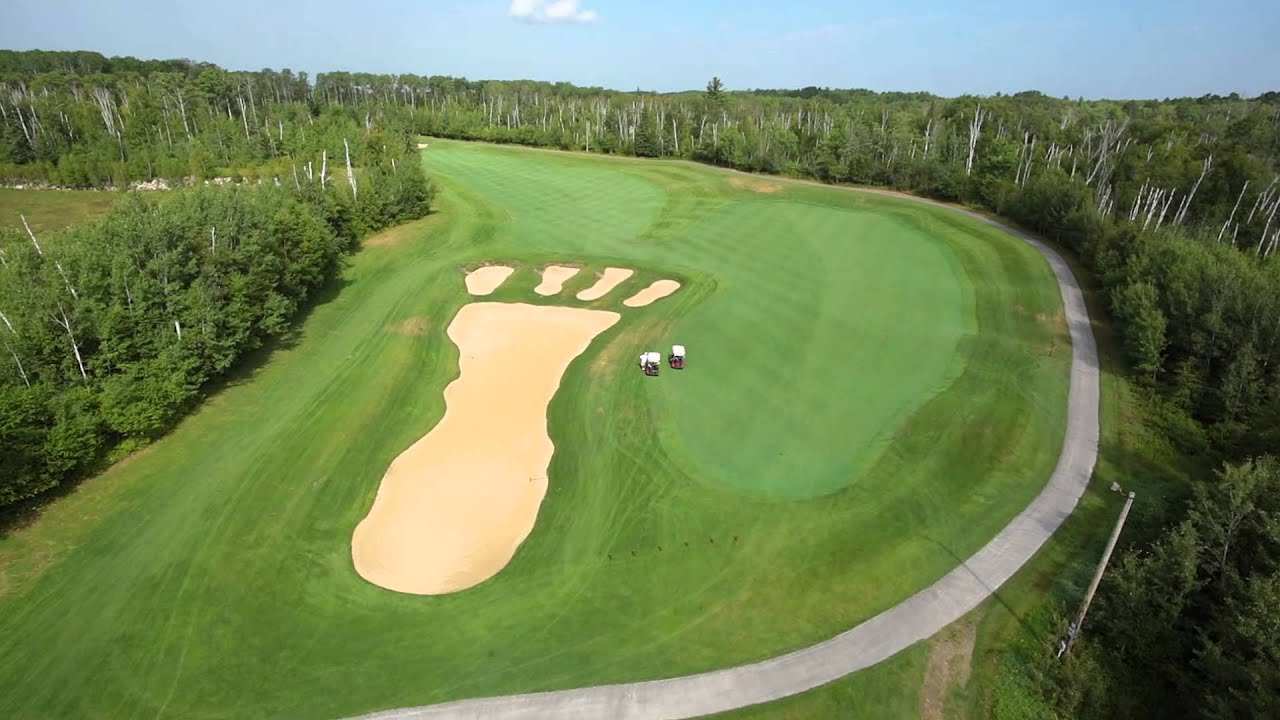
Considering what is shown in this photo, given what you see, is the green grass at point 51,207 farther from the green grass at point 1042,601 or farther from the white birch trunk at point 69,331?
the green grass at point 1042,601

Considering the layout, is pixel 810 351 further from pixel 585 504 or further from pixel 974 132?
pixel 974 132

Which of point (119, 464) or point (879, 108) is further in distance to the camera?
point (879, 108)

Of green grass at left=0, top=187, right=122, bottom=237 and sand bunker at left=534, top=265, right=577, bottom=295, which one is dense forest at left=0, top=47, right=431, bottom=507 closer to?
sand bunker at left=534, top=265, right=577, bottom=295

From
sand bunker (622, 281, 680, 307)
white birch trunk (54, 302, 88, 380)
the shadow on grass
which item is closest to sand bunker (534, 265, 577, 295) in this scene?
sand bunker (622, 281, 680, 307)

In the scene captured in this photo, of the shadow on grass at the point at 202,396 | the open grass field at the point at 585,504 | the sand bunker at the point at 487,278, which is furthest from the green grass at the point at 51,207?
the open grass field at the point at 585,504

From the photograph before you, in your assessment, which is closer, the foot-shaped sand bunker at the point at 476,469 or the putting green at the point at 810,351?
the foot-shaped sand bunker at the point at 476,469

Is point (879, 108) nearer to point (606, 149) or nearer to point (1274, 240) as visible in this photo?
point (606, 149)

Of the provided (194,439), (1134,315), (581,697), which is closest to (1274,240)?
(1134,315)
